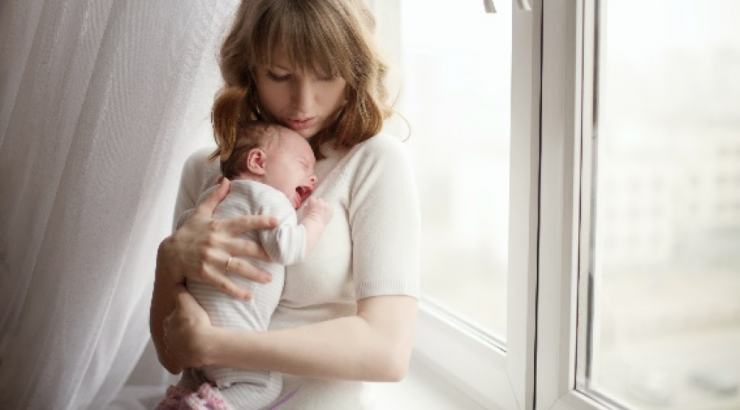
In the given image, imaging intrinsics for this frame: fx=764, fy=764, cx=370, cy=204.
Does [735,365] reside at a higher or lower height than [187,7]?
lower

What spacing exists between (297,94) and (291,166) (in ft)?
0.35

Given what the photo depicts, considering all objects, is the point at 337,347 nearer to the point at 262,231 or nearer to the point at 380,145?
the point at 262,231

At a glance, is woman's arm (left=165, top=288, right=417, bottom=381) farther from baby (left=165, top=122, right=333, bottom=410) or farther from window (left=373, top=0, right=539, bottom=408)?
window (left=373, top=0, right=539, bottom=408)

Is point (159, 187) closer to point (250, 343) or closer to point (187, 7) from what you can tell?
point (187, 7)

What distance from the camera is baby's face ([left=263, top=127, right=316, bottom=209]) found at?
1097 millimetres

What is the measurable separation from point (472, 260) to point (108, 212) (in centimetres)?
73

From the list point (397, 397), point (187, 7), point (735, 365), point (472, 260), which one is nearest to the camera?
point (735, 365)

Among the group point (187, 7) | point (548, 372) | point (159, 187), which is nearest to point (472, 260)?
point (548, 372)

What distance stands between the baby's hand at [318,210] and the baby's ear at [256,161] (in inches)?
3.3

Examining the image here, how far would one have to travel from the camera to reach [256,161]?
111 centimetres

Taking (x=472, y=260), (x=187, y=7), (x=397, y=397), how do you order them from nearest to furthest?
(x=187, y=7) → (x=397, y=397) → (x=472, y=260)

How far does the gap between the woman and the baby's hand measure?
0.14ft

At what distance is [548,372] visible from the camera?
3.91ft

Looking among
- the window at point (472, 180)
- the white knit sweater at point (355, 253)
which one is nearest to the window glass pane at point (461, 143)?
the window at point (472, 180)
